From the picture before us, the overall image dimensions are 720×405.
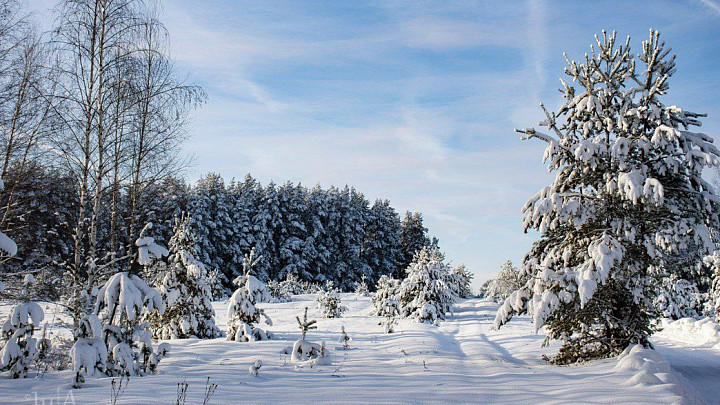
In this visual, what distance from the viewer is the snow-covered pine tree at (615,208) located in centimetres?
751

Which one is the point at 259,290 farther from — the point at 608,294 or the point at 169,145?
the point at 608,294

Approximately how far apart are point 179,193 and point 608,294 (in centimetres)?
3967

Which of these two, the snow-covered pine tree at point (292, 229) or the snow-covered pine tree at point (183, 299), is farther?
the snow-covered pine tree at point (292, 229)

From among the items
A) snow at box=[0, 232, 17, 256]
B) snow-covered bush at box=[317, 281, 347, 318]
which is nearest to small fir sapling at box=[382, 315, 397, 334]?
snow-covered bush at box=[317, 281, 347, 318]

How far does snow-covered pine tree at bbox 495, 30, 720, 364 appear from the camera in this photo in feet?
24.6

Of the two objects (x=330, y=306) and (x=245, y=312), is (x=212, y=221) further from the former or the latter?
(x=245, y=312)

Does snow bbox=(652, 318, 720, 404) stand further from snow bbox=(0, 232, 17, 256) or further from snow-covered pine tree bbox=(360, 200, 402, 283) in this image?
snow-covered pine tree bbox=(360, 200, 402, 283)

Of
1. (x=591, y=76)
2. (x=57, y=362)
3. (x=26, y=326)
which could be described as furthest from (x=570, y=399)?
(x=57, y=362)

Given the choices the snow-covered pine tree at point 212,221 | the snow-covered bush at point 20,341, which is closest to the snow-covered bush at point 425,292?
the snow-covered bush at point 20,341

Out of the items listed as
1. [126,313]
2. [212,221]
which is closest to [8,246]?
[126,313]

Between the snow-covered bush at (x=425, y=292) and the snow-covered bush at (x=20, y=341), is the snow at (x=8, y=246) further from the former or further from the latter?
the snow-covered bush at (x=425, y=292)

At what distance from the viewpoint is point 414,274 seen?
19375 millimetres

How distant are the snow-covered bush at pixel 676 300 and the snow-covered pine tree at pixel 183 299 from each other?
69.5 ft

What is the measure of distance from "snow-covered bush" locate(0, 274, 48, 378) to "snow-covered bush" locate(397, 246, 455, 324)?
13790 millimetres
